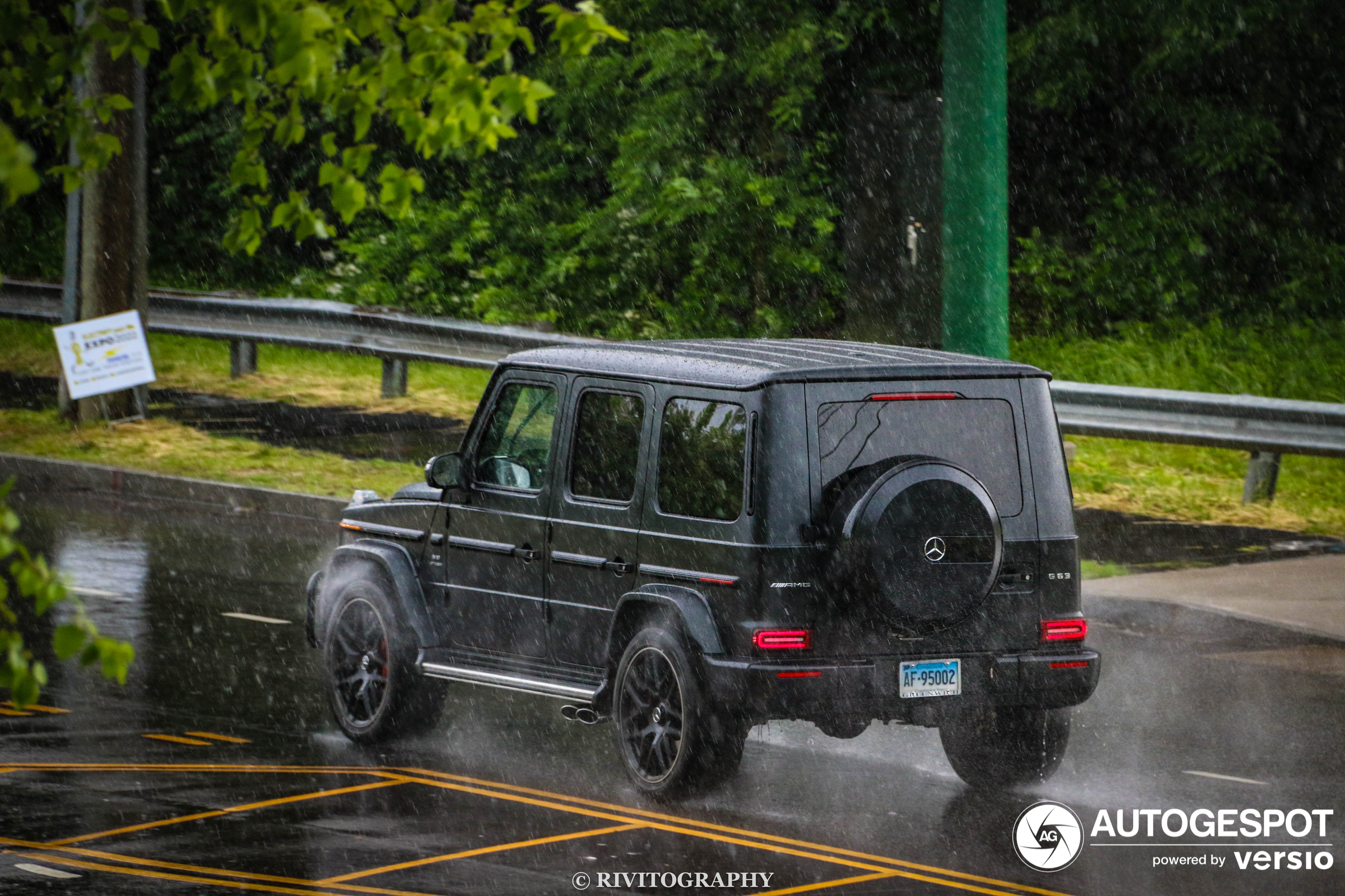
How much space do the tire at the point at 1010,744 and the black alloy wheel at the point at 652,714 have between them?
4.24ft

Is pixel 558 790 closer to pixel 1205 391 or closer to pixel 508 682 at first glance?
pixel 508 682

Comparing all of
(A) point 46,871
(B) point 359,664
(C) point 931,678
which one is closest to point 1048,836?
(C) point 931,678

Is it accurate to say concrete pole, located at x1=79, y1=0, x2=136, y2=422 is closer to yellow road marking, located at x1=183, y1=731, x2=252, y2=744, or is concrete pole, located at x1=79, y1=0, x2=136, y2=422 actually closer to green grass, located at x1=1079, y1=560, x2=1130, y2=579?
green grass, located at x1=1079, y1=560, x2=1130, y2=579

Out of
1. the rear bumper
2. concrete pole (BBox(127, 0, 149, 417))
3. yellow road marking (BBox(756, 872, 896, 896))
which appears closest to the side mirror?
the rear bumper

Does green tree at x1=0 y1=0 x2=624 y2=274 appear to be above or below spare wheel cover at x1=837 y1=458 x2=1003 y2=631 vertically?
above

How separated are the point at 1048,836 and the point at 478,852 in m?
2.20

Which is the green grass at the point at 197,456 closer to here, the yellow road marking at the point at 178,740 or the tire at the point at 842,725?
the yellow road marking at the point at 178,740

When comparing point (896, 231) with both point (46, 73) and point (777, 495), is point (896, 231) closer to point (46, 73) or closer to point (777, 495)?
point (777, 495)

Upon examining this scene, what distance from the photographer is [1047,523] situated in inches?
329

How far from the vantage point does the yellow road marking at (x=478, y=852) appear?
23.2 ft

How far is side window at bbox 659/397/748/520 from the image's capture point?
808 cm

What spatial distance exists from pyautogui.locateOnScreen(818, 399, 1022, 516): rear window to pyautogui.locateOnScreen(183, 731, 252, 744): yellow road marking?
309 cm

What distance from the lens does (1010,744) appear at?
8.68 m

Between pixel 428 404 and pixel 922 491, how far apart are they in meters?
13.8
